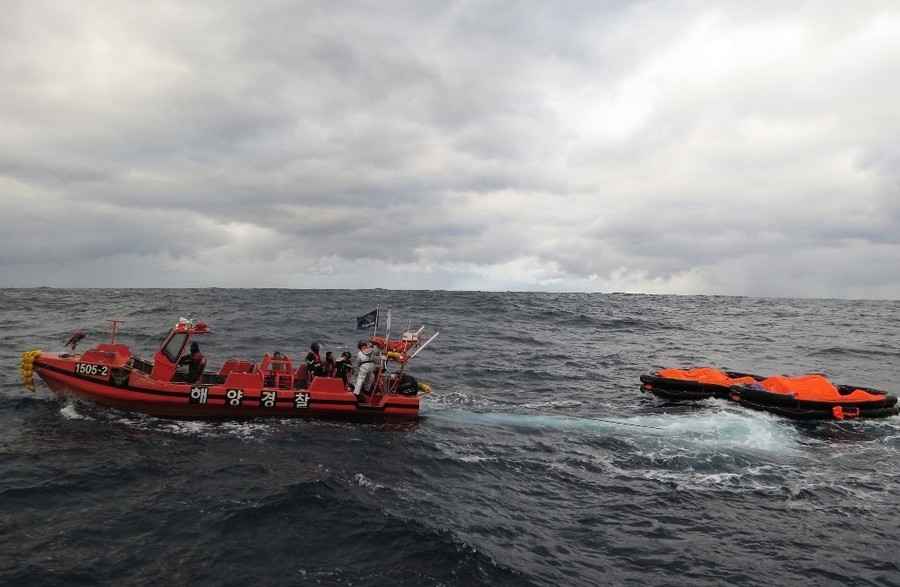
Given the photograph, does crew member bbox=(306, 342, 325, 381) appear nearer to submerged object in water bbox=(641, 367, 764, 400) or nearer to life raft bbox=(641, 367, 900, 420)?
submerged object in water bbox=(641, 367, 764, 400)

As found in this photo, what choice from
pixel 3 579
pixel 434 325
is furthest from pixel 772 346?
pixel 3 579

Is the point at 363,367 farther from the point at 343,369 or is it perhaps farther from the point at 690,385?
the point at 690,385

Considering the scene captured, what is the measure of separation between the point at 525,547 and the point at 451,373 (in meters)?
17.3

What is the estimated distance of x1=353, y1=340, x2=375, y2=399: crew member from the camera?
17.2m

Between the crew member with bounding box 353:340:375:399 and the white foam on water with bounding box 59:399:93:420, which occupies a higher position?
the crew member with bounding box 353:340:375:399

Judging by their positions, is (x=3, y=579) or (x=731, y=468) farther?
(x=731, y=468)

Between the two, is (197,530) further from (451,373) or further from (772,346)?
(772,346)

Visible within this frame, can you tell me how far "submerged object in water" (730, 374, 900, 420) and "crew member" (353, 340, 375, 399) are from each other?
574 inches

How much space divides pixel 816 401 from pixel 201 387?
2113 cm

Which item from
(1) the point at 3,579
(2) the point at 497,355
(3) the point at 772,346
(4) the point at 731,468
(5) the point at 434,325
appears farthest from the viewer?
(5) the point at 434,325

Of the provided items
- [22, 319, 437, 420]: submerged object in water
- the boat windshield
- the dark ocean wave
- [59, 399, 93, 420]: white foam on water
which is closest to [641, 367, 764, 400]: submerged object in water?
the dark ocean wave

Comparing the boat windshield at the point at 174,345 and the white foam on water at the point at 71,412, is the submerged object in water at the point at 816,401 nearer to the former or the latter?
the boat windshield at the point at 174,345

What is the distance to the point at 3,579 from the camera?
25.5 feet

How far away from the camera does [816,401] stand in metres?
19.4
